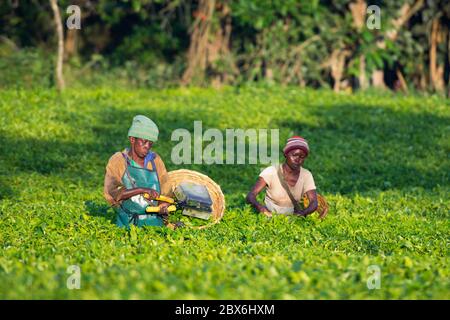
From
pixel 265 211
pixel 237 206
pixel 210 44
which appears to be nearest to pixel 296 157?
pixel 265 211

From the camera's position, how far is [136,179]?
9.74 metres

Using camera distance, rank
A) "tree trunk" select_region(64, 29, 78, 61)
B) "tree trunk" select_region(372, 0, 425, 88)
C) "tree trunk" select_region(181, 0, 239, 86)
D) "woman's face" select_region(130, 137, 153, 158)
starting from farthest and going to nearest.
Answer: "tree trunk" select_region(64, 29, 78, 61)
"tree trunk" select_region(372, 0, 425, 88)
"tree trunk" select_region(181, 0, 239, 86)
"woman's face" select_region(130, 137, 153, 158)

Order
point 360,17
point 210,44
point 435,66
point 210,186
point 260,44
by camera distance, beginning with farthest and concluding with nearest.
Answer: point 435,66
point 260,44
point 360,17
point 210,44
point 210,186

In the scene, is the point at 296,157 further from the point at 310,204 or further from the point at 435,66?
the point at 435,66

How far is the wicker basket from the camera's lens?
10.4m

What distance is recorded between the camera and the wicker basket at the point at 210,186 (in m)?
10.4

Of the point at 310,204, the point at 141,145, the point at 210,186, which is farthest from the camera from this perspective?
the point at 310,204

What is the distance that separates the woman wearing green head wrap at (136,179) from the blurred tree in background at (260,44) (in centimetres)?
1040

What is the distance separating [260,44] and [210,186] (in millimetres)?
11128

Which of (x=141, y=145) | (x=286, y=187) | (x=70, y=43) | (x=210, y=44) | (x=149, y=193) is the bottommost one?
(x=149, y=193)

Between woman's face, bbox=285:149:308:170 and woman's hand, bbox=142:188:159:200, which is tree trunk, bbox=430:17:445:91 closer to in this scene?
woman's face, bbox=285:149:308:170

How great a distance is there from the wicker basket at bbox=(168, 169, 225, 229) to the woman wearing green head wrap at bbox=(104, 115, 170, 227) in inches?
20.8

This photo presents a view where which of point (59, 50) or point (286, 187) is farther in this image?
point (59, 50)

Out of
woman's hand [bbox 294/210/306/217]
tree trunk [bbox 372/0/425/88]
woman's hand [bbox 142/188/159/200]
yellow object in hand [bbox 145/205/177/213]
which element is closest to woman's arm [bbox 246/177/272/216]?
woman's hand [bbox 294/210/306/217]
